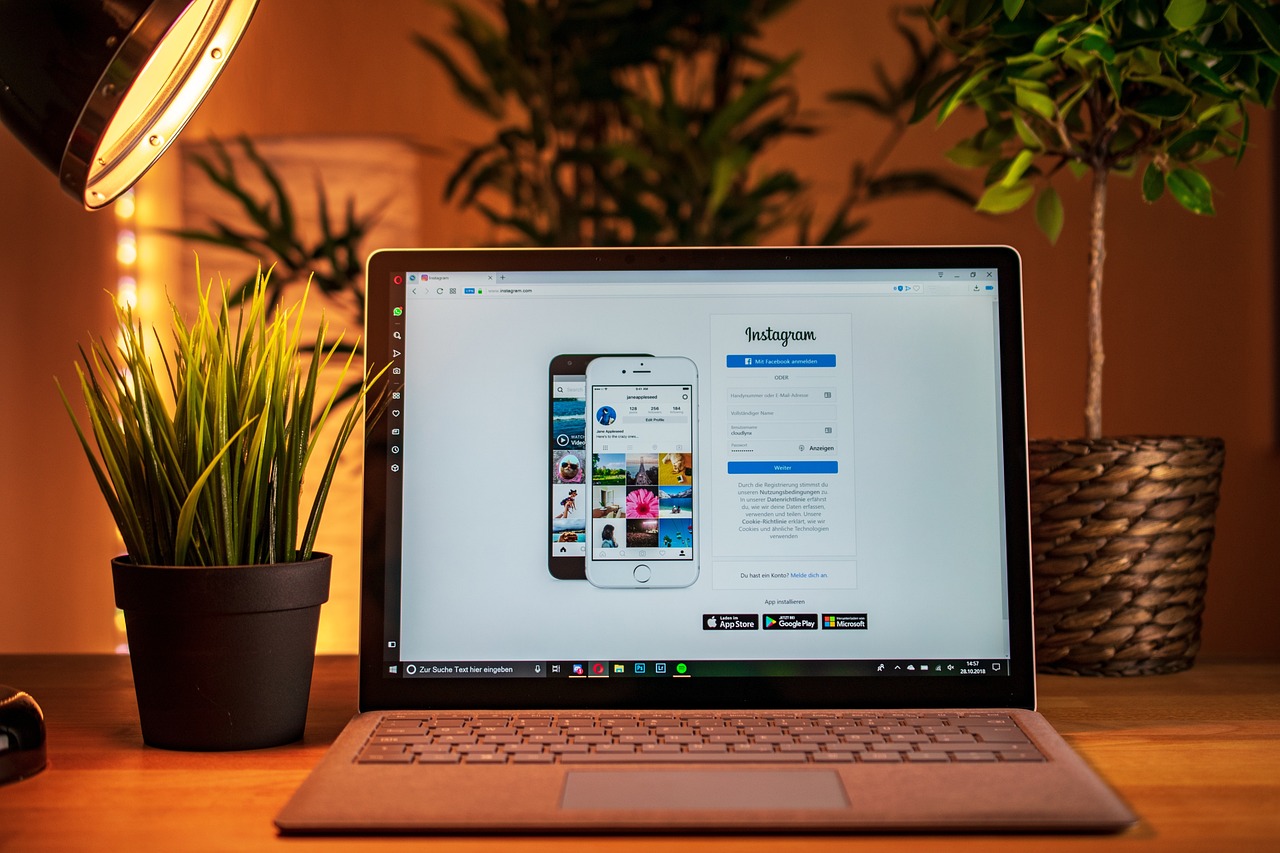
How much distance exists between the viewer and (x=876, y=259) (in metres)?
0.71

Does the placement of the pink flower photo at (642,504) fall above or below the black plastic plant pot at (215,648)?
above

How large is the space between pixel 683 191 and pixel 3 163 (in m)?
0.92

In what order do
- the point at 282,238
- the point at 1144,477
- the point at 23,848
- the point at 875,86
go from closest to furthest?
the point at 23,848
the point at 1144,477
the point at 282,238
the point at 875,86

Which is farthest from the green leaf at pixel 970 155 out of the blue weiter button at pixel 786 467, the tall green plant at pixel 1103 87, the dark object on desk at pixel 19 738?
the dark object on desk at pixel 19 738

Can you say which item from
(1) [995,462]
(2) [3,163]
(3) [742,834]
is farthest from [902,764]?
(2) [3,163]

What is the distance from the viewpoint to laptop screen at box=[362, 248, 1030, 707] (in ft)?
2.22

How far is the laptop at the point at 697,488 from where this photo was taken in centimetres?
67

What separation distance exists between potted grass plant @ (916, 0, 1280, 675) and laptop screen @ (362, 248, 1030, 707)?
15cm

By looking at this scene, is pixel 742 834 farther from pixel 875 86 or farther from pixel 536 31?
pixel 875 86

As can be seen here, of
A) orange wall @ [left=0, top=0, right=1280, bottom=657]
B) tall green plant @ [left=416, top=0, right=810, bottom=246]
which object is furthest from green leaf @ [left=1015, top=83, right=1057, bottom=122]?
orange wall @ [left=0, top=0, right=1280, bottom=657]

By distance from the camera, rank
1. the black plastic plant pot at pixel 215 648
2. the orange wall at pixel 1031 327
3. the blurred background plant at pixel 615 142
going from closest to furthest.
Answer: the black plastic plant pot at pixel 215 648
the blurred background plant at pixel 615 142
the orange wall at pixel 1031 327

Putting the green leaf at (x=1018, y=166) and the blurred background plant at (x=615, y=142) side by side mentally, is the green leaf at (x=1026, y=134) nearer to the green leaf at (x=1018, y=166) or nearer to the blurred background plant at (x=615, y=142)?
the green leaf at (x=1018, y=166)

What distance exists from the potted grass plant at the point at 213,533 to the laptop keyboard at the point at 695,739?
3.5 inches

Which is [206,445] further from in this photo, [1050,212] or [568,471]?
[1050,212]
